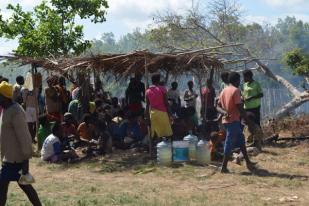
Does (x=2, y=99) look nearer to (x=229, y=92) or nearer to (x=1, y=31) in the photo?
(x=229, y=92)

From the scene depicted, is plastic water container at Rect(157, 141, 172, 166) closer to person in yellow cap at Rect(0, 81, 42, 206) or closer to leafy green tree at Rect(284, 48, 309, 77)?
person in yellow cap at Rect(0, 81, 42, 206)

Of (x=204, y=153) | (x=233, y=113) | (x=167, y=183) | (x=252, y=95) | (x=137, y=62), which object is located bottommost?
(x=167, y=183)

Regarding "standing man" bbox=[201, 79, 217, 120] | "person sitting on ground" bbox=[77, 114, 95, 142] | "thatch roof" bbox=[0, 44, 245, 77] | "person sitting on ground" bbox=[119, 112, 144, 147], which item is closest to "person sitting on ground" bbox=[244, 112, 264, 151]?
"thatch roof" bbox=[0, 44, 245, 77]

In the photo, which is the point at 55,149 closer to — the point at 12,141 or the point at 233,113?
the point at 233,113

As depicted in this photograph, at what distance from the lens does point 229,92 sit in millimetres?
8773

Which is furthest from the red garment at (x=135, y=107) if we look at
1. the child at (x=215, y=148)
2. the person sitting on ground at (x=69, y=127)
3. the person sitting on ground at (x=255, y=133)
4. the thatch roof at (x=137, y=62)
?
the person sitting on ground at (x=255, y=133)

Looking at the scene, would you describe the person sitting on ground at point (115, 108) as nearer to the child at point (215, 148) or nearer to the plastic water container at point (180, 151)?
the plastic water container at point (180, 151)

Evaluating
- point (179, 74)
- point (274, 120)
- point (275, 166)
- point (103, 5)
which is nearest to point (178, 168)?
point (275, 166)

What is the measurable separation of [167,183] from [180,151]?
1.61m

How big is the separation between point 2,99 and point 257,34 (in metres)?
41.8

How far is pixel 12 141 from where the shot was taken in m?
5.83

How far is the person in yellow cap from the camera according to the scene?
18.8ft

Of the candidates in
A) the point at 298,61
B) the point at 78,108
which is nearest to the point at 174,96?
the point at 78,108

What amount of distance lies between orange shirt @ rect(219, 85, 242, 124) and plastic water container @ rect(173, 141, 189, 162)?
4.65 ft
